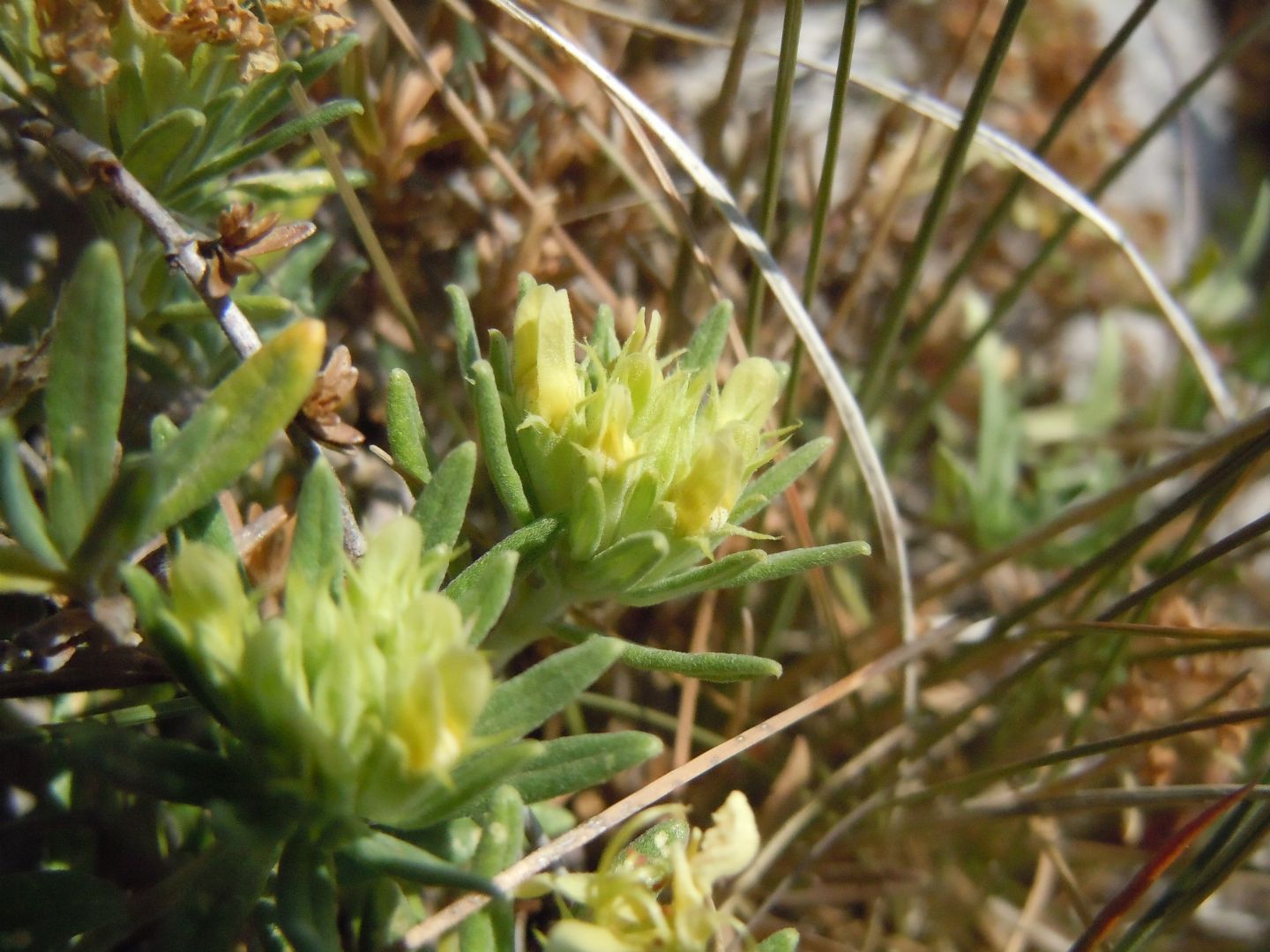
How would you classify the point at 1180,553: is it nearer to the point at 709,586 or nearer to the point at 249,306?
the point at 709,586

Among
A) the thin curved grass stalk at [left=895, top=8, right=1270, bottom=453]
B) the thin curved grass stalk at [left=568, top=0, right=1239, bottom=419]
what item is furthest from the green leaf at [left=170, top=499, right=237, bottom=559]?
the thin curved grass stalk at [left=895, top=8, right=1270, bottom=453]

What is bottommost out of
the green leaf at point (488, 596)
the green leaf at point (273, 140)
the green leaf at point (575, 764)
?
the green leaf at point (575, 764)

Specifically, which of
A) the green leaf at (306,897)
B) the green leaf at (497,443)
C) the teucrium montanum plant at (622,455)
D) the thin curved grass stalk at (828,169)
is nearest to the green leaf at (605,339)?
the teucrium montanum plant at (622,455)

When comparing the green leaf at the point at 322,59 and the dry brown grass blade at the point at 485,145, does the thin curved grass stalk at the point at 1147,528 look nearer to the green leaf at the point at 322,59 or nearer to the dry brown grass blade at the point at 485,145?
the dry brown grass blade at the point at 485,145

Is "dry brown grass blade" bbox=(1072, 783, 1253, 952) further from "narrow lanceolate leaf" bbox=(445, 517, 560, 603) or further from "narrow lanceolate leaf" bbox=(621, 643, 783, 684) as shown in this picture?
"narrow lanceolate leaf" bbox=(445, 517, 560, 603)

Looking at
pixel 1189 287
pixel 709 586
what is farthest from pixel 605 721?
pixel 1189 287

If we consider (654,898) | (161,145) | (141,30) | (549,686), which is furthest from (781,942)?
(141,30)
